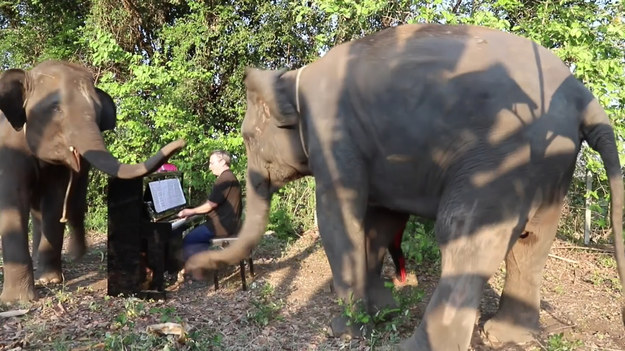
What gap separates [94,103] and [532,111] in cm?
391

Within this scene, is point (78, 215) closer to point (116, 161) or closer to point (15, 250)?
point (15, 250)

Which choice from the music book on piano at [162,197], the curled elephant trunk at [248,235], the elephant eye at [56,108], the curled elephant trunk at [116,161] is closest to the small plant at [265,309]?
the curled elephant trunk at [248,235]

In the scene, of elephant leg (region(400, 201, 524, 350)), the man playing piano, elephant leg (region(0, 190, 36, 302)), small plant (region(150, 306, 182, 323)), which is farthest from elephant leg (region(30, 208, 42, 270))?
elephant leg (region(400, 201, 524, 350))

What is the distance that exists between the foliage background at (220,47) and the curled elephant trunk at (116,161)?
10.2 ft

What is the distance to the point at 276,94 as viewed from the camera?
4496mm

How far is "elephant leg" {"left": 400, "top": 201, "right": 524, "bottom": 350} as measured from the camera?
3387 millimetres

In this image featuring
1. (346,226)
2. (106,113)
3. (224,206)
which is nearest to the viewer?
(346,226)

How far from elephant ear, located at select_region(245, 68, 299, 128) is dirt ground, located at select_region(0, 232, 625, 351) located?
63.7 inches

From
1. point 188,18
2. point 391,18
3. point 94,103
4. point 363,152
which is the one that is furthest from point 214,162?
point 188,18

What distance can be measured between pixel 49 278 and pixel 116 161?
1.86m

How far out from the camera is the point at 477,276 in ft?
11.2

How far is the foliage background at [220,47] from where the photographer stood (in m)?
6.34

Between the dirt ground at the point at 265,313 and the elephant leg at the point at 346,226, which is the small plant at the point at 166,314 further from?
the elephant leg at the point at 346,226

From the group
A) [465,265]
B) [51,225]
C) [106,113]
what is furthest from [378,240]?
[51,225]
